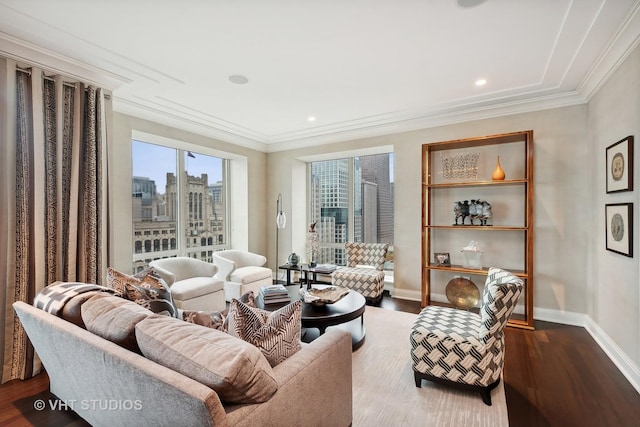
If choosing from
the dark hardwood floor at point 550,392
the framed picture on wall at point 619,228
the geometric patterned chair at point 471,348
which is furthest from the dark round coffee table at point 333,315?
the framed picture on wall at point 619,228

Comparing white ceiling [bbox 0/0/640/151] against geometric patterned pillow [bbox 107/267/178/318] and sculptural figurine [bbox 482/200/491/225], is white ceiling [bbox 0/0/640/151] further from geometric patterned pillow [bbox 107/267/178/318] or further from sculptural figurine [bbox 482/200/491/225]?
geometric patterned pillow [bbox 107/267/178/318]

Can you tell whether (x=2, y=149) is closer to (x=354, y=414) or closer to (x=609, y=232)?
(x=354, y=414)

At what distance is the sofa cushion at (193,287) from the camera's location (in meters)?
3.40

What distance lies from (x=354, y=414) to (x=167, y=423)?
51.9 inches

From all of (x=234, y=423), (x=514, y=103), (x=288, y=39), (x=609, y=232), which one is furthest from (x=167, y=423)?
(x=514, y=103)

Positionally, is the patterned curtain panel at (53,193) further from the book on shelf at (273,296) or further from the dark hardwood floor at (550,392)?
the book on shelf at (273,296)

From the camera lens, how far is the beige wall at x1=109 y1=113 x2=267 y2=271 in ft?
11.6

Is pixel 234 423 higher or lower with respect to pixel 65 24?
lower

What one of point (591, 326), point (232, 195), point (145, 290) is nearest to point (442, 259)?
point (591, 326)

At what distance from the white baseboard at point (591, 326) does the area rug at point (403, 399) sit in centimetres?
104

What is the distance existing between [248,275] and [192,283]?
87 centimetres

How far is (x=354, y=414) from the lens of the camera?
1982mm

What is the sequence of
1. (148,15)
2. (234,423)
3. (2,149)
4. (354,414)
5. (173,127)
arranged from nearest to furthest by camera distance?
1. (234,423)
2. (354,414)
3. (148,15)
4. (2,149)
5. (173,127)

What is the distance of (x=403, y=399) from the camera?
6.99 ft
